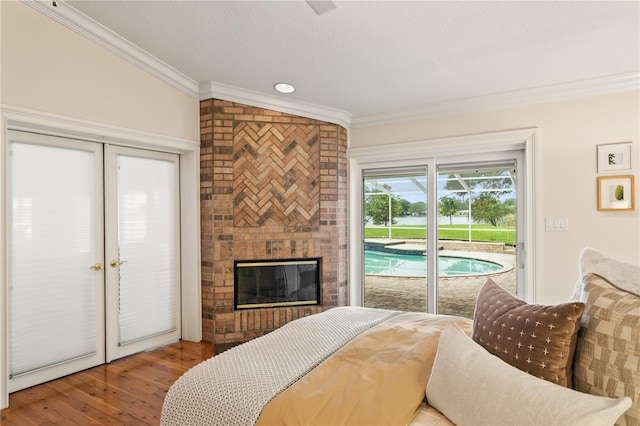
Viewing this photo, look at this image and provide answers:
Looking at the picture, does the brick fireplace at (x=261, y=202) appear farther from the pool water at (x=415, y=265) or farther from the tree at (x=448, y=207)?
the tree at (x=448, y=207)

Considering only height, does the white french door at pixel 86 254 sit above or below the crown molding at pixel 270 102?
below

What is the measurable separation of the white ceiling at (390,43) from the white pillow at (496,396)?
1.99 m

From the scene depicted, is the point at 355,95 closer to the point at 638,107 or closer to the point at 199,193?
the point at 199,193

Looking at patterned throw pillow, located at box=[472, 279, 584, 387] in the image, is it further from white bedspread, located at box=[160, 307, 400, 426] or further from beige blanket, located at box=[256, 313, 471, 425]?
white bedspread, located at box=[160, 307, 400, 426]

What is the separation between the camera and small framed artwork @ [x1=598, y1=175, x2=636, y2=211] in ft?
10.1

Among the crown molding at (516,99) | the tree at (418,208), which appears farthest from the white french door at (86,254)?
the tree at (418,208)

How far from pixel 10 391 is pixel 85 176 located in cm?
166

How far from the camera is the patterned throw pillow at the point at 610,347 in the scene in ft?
3.48

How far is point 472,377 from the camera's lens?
3.82ft

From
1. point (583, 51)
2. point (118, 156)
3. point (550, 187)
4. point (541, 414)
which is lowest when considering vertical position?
point (541, 414)

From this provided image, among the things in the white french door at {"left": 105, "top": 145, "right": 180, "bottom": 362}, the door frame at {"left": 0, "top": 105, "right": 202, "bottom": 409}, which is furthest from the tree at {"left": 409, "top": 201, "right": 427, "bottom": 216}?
the white french door at {"left": 105, "top": 145, "right": 180, "bottom": 362}

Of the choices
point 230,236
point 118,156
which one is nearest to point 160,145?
point 118,156

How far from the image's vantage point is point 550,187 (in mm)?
3375

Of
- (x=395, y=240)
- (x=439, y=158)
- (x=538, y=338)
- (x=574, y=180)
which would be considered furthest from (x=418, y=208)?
(x=538, y=338)
